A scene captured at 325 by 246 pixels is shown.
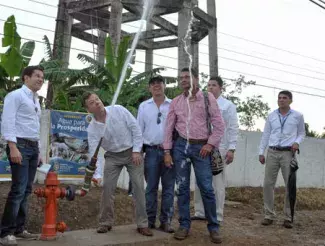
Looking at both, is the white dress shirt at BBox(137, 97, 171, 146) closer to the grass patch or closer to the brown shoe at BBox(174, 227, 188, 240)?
the brown shoe at BBox(174, 227, 188, 240)

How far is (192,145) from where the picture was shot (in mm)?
5191

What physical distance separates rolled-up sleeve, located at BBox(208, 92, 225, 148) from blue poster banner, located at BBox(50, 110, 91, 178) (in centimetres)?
398

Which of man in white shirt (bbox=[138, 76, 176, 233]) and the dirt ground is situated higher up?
man in white shirt (bbox=[138, 76, 176, 233])

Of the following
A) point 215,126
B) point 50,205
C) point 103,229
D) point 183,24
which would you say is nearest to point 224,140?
point 215,126

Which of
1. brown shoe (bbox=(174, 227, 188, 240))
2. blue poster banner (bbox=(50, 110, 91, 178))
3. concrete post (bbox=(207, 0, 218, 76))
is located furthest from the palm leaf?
brown shoe (bbox=(174, 227, 188, 240))

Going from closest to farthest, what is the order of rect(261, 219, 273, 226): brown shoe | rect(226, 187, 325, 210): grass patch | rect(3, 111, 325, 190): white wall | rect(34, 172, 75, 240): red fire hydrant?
rect(34, 172, 75, 240): red fire hydrant, rect(261, 219, 273, 226): brown shoe, rect(3, 111, 325, 190): white wall, rect(226, 187, 325, 210): grass patch

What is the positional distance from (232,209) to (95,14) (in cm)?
1232

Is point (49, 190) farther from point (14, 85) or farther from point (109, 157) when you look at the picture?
point (14, 85)

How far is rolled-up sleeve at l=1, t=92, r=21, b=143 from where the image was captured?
4.48 meters

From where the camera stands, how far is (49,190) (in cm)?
495

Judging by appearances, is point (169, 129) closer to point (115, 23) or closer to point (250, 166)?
point (250, 166)

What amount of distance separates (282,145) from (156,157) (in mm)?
2426

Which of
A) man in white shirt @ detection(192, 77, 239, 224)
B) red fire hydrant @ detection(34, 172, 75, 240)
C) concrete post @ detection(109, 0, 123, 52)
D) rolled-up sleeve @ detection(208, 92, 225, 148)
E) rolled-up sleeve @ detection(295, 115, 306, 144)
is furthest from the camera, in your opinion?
concrete post @ detection(109, 0, 123, 52)

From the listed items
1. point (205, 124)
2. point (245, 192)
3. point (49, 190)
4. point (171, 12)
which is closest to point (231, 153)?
point (205, 124)
